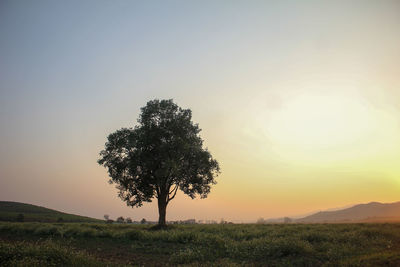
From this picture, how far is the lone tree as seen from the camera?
35.5 m

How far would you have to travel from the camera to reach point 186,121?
38281mm

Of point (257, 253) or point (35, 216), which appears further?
point (35, 216)

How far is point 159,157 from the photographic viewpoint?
116 feet

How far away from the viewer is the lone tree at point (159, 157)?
116 feet

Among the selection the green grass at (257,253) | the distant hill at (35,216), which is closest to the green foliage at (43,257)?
the green grass at (257,253)

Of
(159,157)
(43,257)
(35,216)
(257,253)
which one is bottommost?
(35,216)

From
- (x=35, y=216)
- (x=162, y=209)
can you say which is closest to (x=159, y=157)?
(x=162, y=209)

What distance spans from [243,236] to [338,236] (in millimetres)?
6909

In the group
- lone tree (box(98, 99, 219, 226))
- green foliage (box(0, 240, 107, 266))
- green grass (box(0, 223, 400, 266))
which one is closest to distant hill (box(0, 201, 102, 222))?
lone tree (box(98, 99, 219, 226))

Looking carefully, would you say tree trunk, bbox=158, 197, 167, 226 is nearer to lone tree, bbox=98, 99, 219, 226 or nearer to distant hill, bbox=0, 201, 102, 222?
lone tree, bbox=98, 99, 219, 226

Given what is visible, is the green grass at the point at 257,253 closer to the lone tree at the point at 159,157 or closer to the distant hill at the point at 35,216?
the lone tree at the point at 159,157

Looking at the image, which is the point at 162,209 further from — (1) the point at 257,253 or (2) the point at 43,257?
(2) the point at 43,257

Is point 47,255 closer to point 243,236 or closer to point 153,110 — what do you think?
point 243,236

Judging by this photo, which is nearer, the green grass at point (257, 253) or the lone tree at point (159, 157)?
the green grass at point (257, 253)
